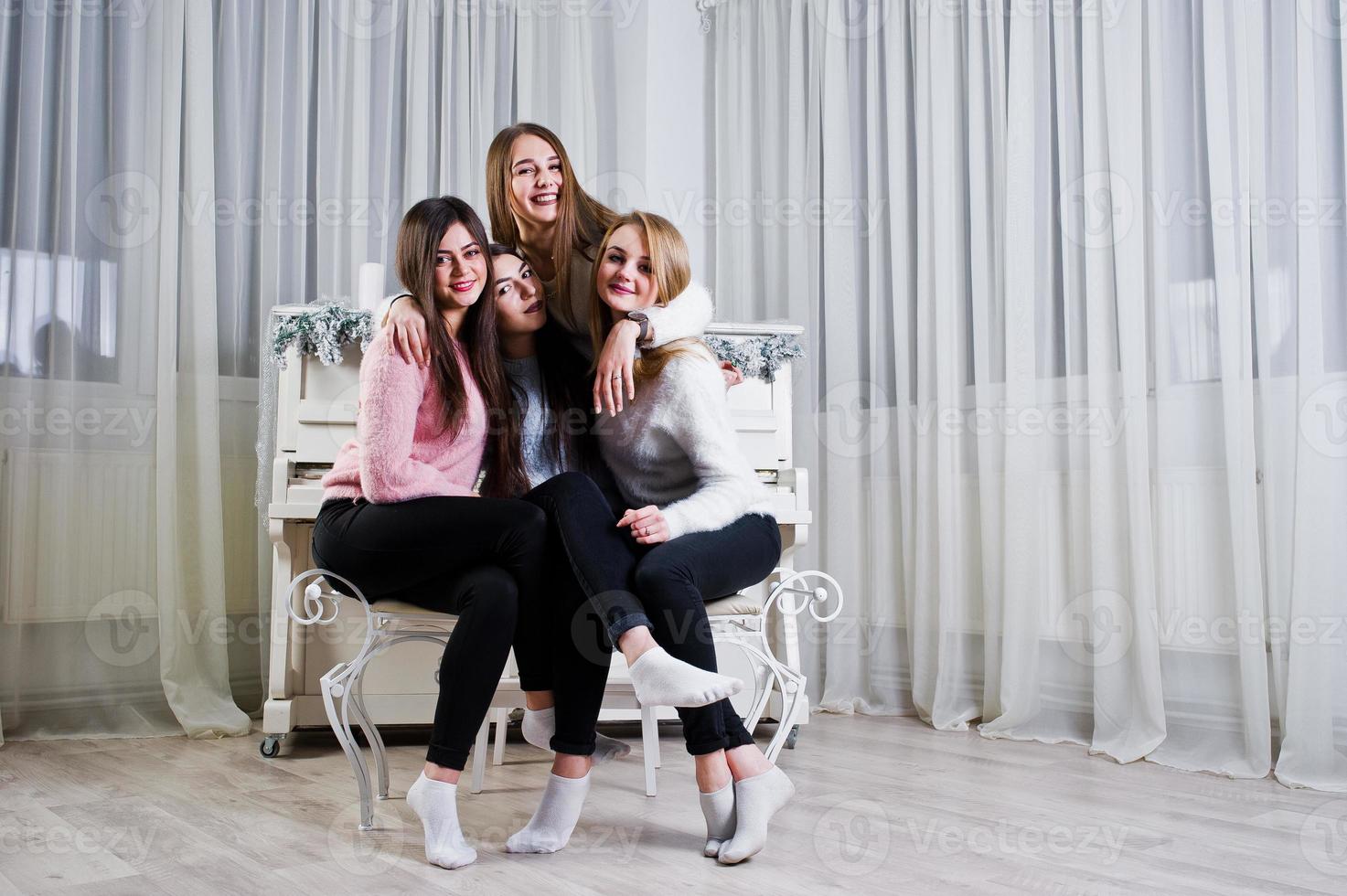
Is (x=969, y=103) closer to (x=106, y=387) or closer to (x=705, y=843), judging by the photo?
(x=705, y=843)

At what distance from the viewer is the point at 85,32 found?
268 cm

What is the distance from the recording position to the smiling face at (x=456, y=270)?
1.81 meters

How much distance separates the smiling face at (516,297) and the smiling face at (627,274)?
0.13 meters

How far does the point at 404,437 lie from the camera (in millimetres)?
1698

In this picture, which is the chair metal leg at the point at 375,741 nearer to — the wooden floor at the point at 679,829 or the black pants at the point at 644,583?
the wooden floor at the point at 679,829

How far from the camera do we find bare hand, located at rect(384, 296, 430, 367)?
5.65 feet

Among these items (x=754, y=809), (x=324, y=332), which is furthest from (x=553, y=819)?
(x=324, y=332)

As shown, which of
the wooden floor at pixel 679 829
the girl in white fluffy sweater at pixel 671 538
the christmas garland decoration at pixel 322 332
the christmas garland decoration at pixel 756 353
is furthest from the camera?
the christmas garland decoration at pixel 756 353

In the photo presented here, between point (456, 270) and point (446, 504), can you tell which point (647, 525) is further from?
point (456, 270)

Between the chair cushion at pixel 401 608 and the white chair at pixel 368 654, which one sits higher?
the chair cushion at pixel 401 608

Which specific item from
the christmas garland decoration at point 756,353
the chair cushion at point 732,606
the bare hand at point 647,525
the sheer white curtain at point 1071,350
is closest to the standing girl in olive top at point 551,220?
the bare hand at point 647,525

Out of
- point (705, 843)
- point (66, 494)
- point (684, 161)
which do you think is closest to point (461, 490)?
point (705, 843)

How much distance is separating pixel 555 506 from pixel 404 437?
10.4 inches

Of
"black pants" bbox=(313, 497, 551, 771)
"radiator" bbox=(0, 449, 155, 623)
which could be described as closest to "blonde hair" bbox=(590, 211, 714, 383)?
"black pants" bbox=(313, 497, 551, 771)
